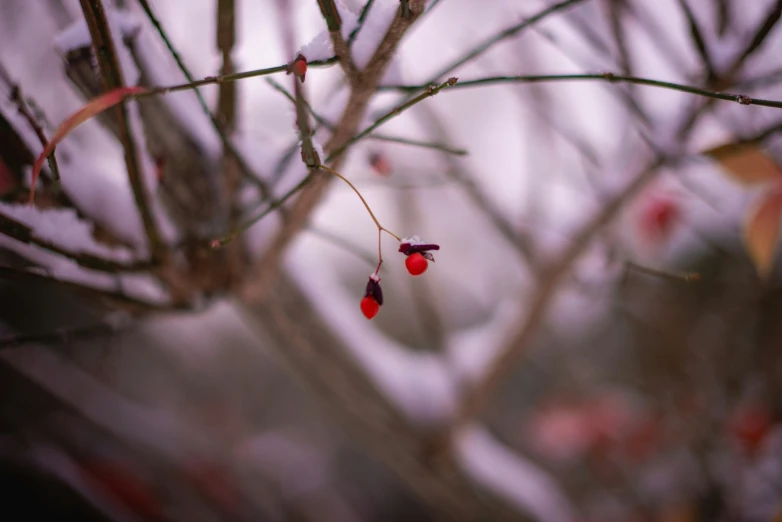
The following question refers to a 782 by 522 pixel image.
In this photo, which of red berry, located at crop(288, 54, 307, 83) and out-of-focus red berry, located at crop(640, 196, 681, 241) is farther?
out-of-focus red berry, located at crop(640, 196, 681, 241)

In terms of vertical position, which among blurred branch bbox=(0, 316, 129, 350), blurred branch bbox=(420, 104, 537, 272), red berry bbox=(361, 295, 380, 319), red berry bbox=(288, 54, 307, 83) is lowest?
blurred branch bbox=(0, 316, 129, 350)

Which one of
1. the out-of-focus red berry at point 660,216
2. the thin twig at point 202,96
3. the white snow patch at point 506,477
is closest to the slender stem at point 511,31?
the thin twig at point 202,96

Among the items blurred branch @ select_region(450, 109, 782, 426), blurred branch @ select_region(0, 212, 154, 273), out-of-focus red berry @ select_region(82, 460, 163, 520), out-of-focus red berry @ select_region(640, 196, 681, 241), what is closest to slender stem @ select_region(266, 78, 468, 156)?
blurred branch @ select_region(0, 212, 154, 273)

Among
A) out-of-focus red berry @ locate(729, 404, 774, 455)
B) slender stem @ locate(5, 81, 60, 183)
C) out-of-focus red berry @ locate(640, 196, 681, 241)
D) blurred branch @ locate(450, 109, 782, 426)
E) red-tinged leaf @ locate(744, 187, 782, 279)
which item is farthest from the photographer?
out-of-focus red berry @ locate(729, 404, 774, 455)

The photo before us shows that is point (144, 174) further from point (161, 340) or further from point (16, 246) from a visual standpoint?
point (161, 340)

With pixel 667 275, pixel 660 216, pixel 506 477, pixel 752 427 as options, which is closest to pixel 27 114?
pixel 667 275

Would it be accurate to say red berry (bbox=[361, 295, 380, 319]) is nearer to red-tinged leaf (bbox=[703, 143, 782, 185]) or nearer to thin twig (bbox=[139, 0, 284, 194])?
thin twig (bbox=[139, 0, 284, 194])

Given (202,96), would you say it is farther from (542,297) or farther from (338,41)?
(542,297)
